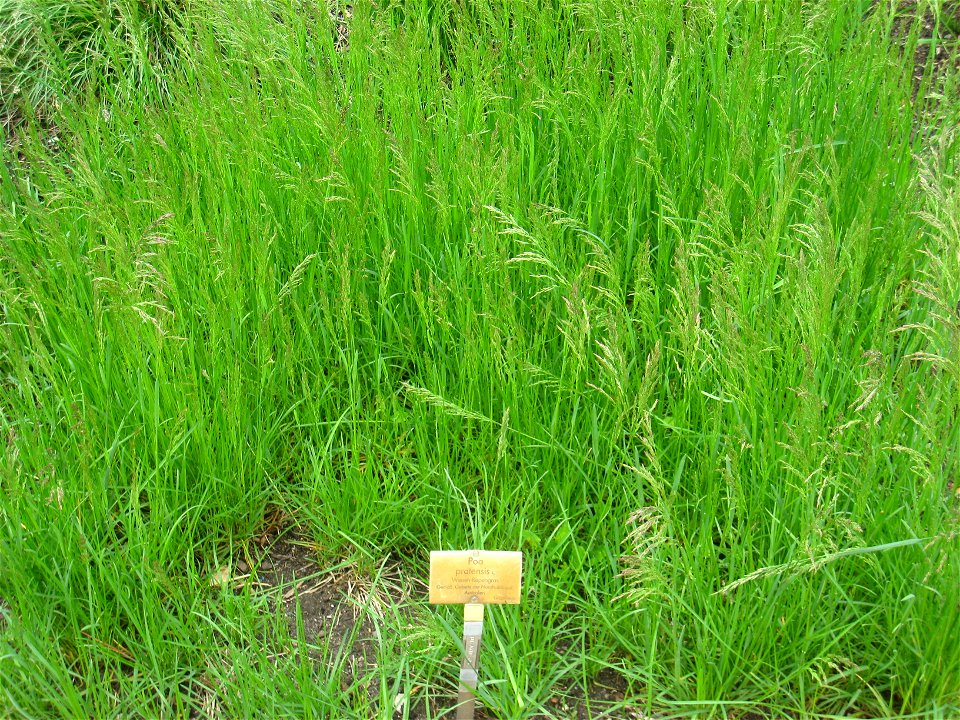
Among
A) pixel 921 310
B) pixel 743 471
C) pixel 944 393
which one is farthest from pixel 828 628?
pixel 921 310

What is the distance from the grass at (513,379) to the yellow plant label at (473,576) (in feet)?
0.60

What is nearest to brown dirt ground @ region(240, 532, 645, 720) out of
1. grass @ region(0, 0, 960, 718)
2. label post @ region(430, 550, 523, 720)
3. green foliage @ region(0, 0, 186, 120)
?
grass @ region(0, 0, 960, 718)

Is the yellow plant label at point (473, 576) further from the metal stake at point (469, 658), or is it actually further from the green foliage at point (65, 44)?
the green foliage at point (65, 44)

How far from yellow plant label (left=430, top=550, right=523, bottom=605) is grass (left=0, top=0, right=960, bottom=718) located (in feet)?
0.60

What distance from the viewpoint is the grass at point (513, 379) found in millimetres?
1915

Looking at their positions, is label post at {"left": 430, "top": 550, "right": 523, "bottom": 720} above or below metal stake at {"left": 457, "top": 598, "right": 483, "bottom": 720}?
above

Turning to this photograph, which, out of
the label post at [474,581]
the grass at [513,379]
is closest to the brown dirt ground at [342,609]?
the grass at [513,379]

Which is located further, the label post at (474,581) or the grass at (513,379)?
the grass at (513,379)

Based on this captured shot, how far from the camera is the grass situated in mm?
1915

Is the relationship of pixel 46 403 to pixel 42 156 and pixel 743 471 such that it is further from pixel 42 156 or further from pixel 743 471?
pixel 743 471

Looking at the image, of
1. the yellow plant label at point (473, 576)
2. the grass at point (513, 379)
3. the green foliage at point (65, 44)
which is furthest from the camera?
the green foliage at point (65, 44)

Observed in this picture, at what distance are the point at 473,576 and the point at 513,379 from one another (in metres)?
0.53

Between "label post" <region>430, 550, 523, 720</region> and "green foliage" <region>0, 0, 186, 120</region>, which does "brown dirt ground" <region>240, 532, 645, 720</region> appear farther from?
A: "green foliage" <region>0, 0, 186, 120</region>

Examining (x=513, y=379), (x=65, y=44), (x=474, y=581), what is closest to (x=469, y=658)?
(x=474, y=581)
